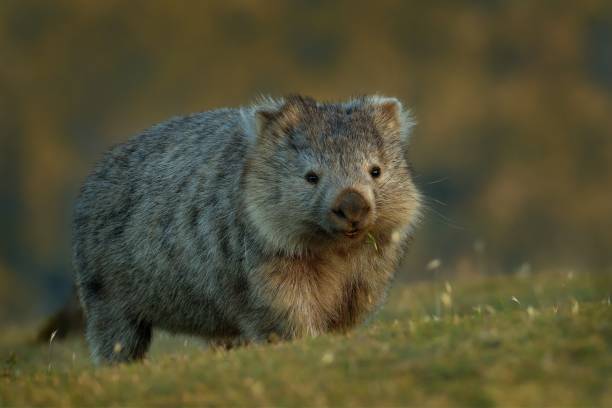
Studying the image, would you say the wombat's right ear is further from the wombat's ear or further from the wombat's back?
the wombat's back

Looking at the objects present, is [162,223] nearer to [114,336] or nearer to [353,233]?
[114,336]

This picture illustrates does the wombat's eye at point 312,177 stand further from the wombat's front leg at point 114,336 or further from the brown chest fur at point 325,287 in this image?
the wombat's front leg at point 114,336

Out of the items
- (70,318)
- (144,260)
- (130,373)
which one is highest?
(130,373)

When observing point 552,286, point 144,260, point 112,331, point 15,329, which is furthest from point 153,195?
point 15,329

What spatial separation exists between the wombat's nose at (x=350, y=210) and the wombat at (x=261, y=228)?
0.04 ft

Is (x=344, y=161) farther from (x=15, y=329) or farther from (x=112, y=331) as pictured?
(x=15, y=329)

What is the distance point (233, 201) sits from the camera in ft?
32.2

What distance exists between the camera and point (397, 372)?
6.30m

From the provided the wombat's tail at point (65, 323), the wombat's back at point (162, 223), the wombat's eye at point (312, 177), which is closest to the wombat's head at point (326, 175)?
the wombat's eye at point (312, 177)

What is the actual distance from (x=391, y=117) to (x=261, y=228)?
1706 millimetres

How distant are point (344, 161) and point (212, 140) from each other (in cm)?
214

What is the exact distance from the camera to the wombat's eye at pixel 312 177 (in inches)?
364

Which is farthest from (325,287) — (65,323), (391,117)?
(65,323)

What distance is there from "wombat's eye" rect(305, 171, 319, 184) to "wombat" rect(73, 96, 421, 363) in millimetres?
19
